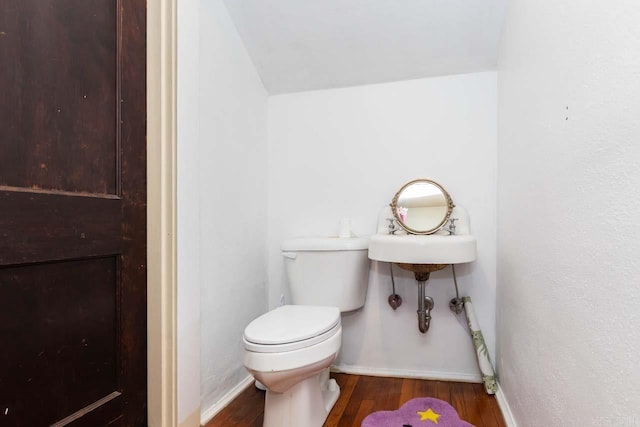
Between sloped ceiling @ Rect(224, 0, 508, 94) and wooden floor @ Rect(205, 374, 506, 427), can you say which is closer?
wooden floor @ Rect(205, 374, 506, 427)

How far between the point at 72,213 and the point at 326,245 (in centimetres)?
106

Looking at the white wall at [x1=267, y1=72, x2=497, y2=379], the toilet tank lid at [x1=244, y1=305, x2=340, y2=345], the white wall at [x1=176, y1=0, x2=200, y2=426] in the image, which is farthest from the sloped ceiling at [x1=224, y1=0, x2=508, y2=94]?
the toilet tank lid at [x1=244, y1=305, x2=340, y2=345]

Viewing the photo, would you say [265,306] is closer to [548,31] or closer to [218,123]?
[218,123]

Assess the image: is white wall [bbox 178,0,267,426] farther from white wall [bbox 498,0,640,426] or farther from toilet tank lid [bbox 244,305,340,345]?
white wall [bbox 498,0,640,426]

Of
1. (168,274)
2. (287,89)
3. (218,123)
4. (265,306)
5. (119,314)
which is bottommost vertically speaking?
(265,306)

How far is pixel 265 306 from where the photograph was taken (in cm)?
211

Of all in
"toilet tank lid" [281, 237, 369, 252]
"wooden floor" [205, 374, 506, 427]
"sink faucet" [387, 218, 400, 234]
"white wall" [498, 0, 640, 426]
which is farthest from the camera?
"sink faucet" [387, 218, 400, 234]

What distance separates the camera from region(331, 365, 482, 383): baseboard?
6.08ft

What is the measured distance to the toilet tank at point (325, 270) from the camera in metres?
1.80

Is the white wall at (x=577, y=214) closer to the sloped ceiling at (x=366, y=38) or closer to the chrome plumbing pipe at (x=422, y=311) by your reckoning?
the sloped ceiling at (x=366, y=38)

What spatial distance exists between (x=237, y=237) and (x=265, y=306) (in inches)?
20.1

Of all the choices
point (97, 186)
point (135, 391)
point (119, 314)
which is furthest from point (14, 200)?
point (135, 391)

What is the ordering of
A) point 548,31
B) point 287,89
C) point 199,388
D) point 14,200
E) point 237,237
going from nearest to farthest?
point 14,200, point 548,31, point 199,388, point 237,237, point 287,89

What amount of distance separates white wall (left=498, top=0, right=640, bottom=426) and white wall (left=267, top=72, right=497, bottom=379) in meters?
0.48
